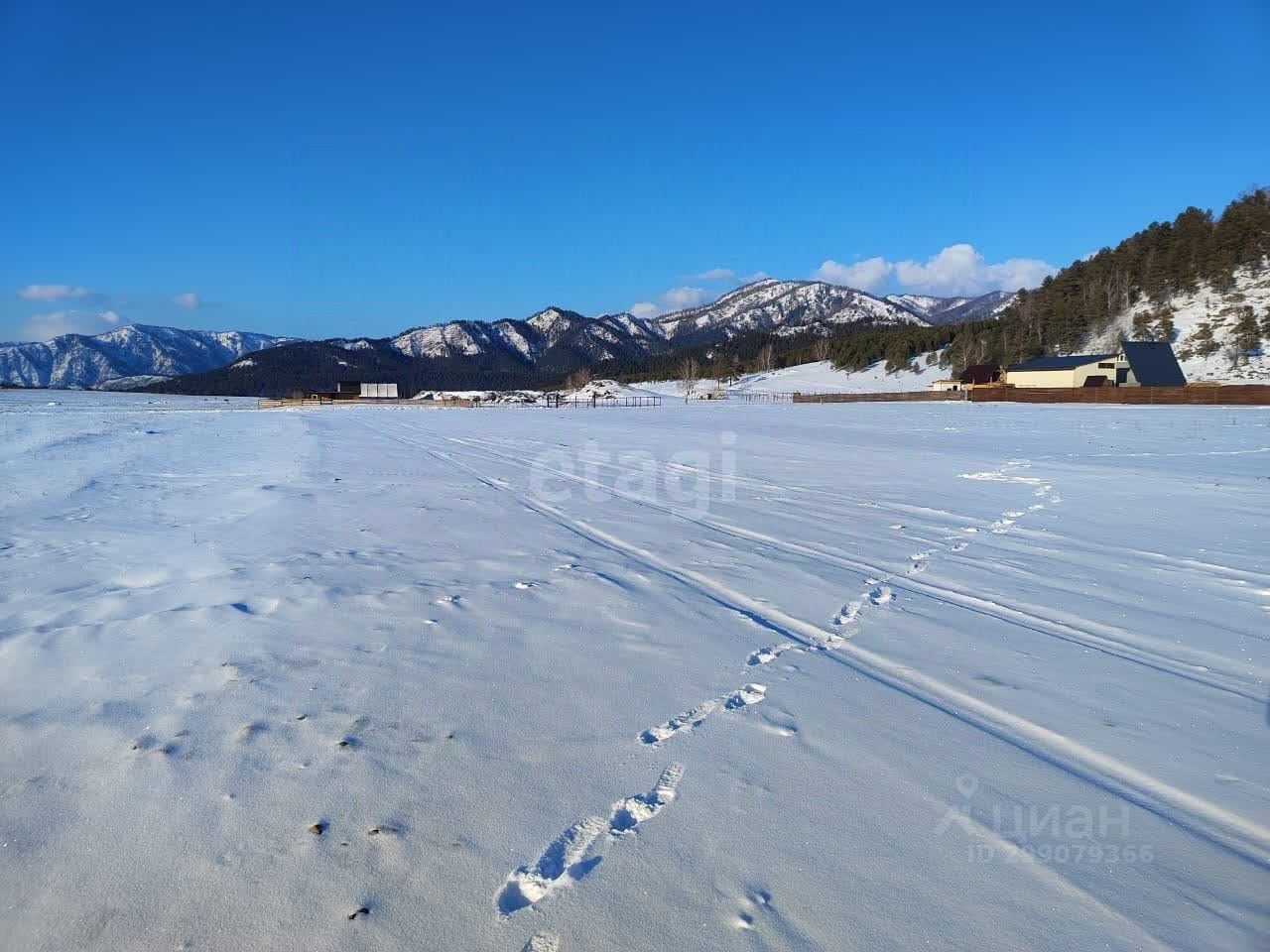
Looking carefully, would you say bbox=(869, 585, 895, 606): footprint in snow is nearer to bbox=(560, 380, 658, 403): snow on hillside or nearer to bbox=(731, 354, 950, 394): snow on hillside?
bbox=(731, 354, 950, 394): snow on hillside

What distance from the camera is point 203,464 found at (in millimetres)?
16859

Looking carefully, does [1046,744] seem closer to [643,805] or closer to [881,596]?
[643,805]

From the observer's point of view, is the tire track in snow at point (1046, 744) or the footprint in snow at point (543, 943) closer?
the footprint in snow at point (543, 943)

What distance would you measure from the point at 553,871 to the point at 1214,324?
9712 centimetres

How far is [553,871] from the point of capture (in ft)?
8.84

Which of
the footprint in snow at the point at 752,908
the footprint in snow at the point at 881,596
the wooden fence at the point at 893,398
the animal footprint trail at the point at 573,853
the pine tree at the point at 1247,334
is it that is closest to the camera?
the footprint in snow at the point at 752,908

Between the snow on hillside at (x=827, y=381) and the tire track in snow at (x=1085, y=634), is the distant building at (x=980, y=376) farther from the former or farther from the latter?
the tire track in snow at (x=1085, y=634)

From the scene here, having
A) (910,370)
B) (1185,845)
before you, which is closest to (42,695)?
(1185,845)

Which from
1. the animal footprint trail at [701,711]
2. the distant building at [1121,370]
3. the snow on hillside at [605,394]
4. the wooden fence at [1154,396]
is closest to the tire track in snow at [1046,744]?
the animal footprint trail at [701,711]

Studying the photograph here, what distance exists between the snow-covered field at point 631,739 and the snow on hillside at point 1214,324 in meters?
76.3

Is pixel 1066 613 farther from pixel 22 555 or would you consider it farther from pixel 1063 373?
pixel 1063 373

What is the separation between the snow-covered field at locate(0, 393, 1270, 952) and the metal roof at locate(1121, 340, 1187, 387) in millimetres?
70802

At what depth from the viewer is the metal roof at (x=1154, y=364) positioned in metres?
65.8

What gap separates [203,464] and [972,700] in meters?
18.0
